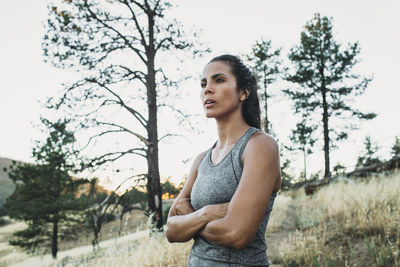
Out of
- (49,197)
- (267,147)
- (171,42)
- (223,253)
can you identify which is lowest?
(49,197)

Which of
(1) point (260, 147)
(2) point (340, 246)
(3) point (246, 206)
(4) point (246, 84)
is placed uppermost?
(4) point (246, 84)

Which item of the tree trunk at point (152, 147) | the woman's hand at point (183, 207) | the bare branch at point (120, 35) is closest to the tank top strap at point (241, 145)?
the woman's hand at point (183, 207)

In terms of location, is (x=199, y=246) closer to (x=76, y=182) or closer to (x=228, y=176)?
(x=228, y=176)

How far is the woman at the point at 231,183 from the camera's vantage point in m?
1.25

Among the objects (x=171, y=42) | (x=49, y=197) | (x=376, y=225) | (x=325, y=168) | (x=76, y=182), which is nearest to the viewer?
(x=376, y=225)

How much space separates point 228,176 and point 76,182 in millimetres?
5564

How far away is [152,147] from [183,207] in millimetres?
4586

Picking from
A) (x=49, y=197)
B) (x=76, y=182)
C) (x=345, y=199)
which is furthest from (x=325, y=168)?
(x=49, y=197)

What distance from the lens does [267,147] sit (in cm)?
134

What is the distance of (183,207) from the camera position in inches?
66.6

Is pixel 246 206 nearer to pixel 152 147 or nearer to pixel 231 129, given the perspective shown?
pixel 231 129

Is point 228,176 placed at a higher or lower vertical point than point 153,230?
higher

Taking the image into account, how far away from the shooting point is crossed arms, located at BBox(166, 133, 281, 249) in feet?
4.05

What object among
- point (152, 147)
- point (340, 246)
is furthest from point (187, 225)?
point (152, 147)
